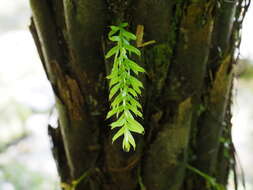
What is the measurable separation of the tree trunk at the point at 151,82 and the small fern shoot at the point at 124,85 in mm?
36

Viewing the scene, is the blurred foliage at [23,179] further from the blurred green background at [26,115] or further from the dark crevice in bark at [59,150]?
the dark crevice in bark at [59,150]

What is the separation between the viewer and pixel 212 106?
0.66 m

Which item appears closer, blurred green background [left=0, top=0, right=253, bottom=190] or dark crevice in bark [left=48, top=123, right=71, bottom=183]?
dark crevice in bark [left=48, top=123, right=71, bottom=183]

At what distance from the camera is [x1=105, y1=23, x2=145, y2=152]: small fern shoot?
449 millimetres

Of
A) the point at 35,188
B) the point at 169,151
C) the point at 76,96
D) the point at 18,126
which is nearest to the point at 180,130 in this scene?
the point at 169,151

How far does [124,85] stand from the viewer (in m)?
0.46

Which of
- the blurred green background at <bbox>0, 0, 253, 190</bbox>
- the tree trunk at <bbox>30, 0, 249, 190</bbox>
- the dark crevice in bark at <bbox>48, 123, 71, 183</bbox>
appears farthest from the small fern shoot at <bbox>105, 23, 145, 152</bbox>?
the blurred green background at <bbox>0, 0, 253, 190</bbox>

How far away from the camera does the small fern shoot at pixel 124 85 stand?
449 millimetres

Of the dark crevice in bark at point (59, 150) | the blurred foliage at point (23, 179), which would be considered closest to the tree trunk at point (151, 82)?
the dark crevice in bark at point (59, 150)

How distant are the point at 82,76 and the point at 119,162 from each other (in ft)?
0.65

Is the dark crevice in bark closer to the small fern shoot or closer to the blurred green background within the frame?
the small fern shoot

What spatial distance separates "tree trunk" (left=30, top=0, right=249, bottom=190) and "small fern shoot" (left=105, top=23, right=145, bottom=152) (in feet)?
0.12

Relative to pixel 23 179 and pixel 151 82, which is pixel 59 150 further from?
pixel 23 179

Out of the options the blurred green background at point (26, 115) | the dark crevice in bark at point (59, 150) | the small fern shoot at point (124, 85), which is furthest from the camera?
the blurred green background at point (26, 115)
